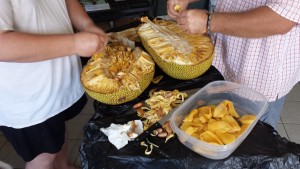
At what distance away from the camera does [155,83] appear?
92 centimetres

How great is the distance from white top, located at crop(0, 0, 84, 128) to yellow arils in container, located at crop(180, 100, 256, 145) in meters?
0.44

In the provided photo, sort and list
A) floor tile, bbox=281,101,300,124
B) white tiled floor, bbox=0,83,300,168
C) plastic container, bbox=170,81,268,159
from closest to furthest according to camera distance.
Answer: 1. plastic container, bbox=170,81,268,159
2. white tiled floor, bbox=0,83,300,168
3. floor tile, bbox=281,101,300,124

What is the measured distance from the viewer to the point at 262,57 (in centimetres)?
95

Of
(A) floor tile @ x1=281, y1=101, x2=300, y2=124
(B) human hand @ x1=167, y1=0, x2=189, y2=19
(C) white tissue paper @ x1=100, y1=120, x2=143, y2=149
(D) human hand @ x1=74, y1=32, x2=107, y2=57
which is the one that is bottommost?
(A) floor tile @ x1=281, y1=101, x2=300, y2=124

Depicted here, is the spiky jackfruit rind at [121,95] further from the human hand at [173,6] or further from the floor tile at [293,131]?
the floor tile at [293,131]

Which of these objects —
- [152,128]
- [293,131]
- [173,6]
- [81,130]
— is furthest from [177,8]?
[293,131]

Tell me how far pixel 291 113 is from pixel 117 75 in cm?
146

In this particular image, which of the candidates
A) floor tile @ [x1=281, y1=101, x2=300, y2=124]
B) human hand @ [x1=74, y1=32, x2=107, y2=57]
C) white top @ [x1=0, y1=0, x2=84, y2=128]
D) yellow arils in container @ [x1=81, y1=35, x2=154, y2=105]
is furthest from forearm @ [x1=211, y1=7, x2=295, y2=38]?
floor tile @ [x1=281, y1=101, x2=300, y2=124]

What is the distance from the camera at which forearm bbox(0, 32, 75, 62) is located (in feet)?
2.15

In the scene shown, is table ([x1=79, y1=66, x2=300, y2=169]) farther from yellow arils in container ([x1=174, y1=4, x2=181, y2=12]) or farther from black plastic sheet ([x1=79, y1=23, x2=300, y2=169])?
yellow arils in container ([x1=174, y1=4, x2=181, y2=12])

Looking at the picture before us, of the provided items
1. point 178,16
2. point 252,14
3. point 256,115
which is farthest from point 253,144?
point 178,16

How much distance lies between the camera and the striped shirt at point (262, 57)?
2.98ft

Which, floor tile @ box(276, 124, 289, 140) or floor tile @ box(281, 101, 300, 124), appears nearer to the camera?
floor tile @ box(276, 124, 289, 140)

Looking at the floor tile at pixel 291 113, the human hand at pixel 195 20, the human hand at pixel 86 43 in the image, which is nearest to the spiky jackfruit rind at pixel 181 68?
the human hand at pixel 195 20
